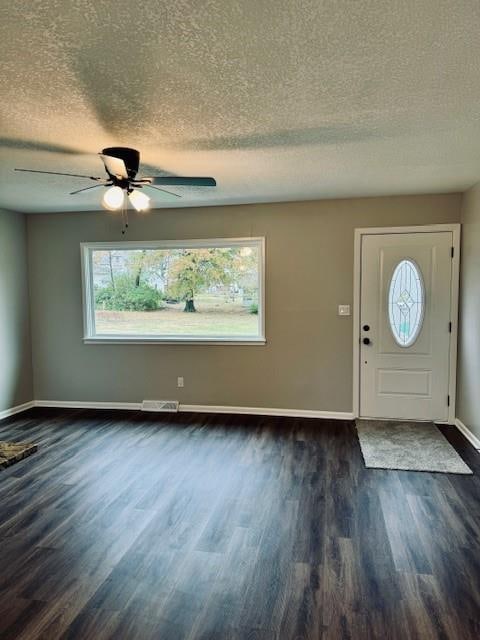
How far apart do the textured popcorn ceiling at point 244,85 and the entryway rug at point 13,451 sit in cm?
247

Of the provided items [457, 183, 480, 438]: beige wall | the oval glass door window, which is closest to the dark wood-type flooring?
[457, 183, 480, 438]: beige wall

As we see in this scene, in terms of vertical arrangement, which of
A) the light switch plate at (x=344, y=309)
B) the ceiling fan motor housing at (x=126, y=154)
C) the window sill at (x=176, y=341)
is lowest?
the window sill at (x=176, y=341)

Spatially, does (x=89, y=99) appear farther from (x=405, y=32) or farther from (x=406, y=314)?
(x=406, y=314)

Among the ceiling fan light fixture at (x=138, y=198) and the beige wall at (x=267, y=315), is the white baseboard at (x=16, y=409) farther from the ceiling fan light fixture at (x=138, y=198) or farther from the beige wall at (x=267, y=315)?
the ceiling fan light fixture at (x=138, y=198)

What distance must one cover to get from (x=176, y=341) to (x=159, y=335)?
10.9 inches

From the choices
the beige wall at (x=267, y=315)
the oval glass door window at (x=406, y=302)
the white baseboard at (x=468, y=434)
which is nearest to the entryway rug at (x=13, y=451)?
the beige wall at (x=267, y=315)

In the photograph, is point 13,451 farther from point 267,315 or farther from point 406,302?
point 406,302

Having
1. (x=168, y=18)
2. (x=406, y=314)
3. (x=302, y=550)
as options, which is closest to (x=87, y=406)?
(x=302, y=550)

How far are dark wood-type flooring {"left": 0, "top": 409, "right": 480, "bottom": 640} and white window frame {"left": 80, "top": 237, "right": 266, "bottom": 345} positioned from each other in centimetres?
139

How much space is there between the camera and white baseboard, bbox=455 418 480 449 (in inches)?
148

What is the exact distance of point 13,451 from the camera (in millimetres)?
3686

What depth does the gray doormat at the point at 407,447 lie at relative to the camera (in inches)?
133

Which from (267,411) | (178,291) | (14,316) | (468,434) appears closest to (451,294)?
(468,434)

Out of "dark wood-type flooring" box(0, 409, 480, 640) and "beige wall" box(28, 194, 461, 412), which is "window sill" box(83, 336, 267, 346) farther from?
"dark wood-type flooring" box(0, 409, 480, 640)
